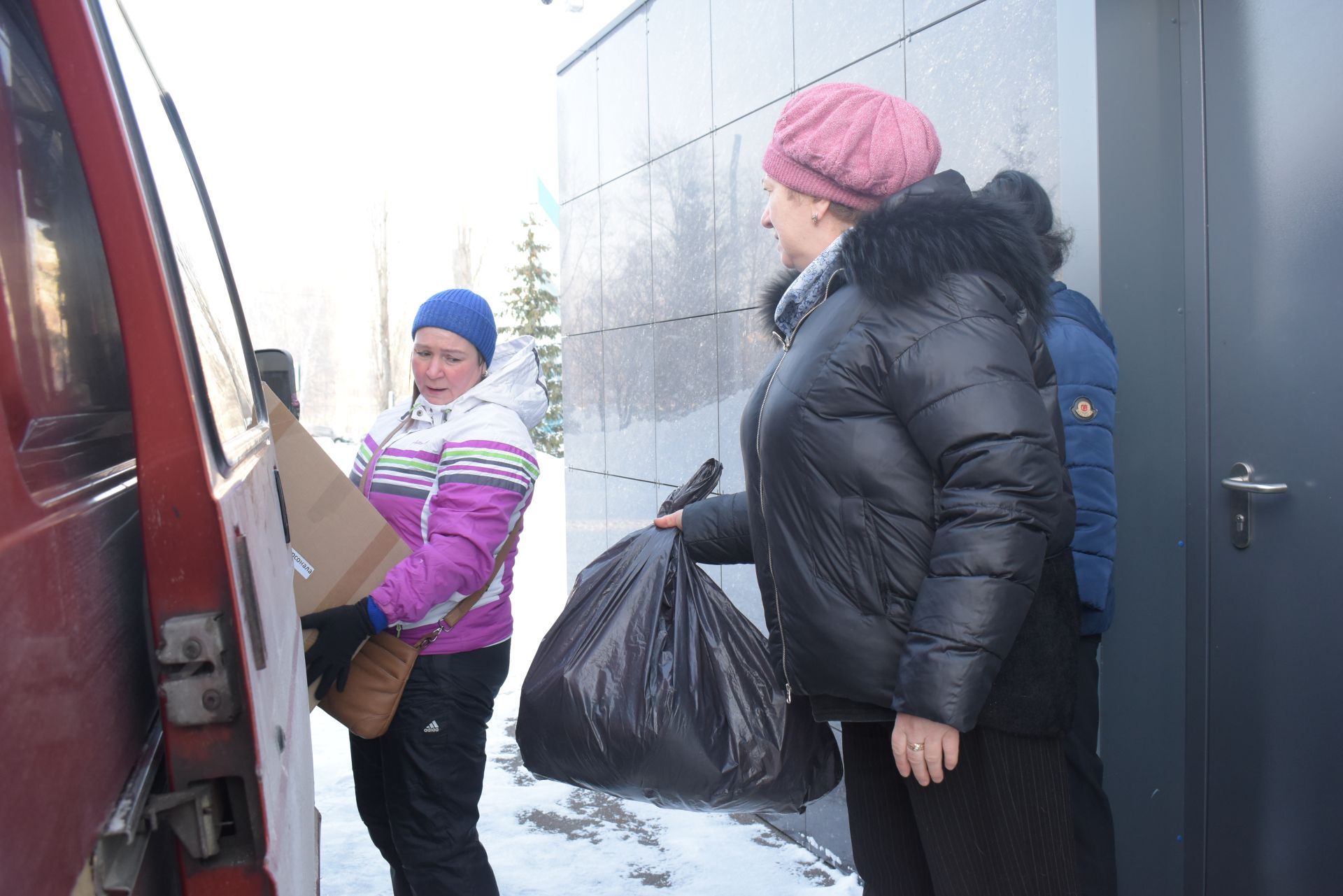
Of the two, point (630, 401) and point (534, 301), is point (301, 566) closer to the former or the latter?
point (630, 401)

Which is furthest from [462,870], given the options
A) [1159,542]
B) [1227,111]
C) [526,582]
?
[526,582]

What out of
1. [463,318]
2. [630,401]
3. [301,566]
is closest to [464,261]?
[630,401]

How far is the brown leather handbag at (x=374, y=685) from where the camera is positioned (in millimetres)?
2389

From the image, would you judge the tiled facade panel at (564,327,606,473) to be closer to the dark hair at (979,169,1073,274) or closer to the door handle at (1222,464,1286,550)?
the dark hair at (979,169,1073,274)

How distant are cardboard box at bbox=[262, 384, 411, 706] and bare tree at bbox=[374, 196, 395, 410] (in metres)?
32.6

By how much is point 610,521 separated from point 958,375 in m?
3.47

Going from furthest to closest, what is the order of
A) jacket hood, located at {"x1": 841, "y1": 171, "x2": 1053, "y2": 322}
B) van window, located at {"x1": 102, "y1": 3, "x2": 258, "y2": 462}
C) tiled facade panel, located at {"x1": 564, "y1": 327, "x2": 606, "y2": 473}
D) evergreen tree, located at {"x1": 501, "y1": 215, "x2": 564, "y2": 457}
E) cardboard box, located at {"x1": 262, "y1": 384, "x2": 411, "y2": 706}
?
1. evergreen tree, located at {"x1": 501, "y1": 215, "x2": 564, "y2": 457}
2. tiled facade panel, located at {"x1": 564, "y1": 327, "x2": 606, "y2": 473}
3. cardboard box, located at {"x1": 262, "y1": 384, "x2": 411, "y2": 706}
4. jacket hood, located at {"x1": 841, "y1": 171, "x2": 1053, "y2": 322}
5. van window, located at {"x1": 102, "y1": 3, "x2": 258, "y2": 462}

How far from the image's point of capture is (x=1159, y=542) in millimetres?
2482

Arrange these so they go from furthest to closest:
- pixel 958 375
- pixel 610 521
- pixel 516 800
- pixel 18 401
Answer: pixel 610 521 → pixel 516 800 → pixel 958 375 → pixel 18 401

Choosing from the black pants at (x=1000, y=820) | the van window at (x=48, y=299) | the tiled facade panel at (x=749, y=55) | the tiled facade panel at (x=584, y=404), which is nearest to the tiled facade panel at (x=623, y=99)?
the tiled facade panel at (x=749, y=55)

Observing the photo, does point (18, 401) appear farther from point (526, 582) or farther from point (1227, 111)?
point (526, 582)

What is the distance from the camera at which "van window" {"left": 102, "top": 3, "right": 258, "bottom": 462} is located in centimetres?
114

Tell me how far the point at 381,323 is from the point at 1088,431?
1390 inches

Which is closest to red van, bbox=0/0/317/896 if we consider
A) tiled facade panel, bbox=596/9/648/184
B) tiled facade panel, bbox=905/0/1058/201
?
tiled facade panel, bbox=905/0/1058/201
